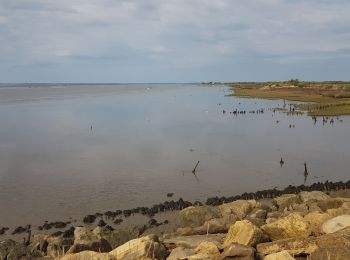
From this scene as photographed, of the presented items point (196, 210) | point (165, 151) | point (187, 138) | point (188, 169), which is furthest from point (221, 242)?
point (187, 138)

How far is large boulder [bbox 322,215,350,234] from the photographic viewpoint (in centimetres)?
1309

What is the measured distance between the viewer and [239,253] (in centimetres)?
1135

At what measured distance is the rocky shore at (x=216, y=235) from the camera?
39.2 feet

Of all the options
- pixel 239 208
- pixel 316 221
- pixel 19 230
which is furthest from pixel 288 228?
pixel 19 230

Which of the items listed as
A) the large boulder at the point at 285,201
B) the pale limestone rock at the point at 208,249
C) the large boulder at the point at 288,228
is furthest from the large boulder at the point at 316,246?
the large boulder at the point at 285,201

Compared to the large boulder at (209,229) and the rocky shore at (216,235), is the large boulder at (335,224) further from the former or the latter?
the large boulder at (209,229)

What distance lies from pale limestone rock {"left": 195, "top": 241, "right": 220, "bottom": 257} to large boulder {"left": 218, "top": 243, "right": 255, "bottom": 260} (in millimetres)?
569

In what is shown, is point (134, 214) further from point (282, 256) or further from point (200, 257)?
point (282, 256)

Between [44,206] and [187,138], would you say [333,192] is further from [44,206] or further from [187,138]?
[187,138]

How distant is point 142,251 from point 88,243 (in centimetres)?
361

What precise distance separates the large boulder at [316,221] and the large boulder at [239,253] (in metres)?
3.05

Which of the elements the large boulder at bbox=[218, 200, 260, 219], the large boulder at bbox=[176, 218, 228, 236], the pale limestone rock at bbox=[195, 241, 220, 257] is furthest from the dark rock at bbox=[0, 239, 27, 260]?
the large boulder at bbox=[218, 200, 260, 219]

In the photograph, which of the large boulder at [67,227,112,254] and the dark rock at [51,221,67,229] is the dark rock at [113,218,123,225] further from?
the large boulder at [67,227,112,254]

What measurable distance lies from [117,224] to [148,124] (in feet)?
134
